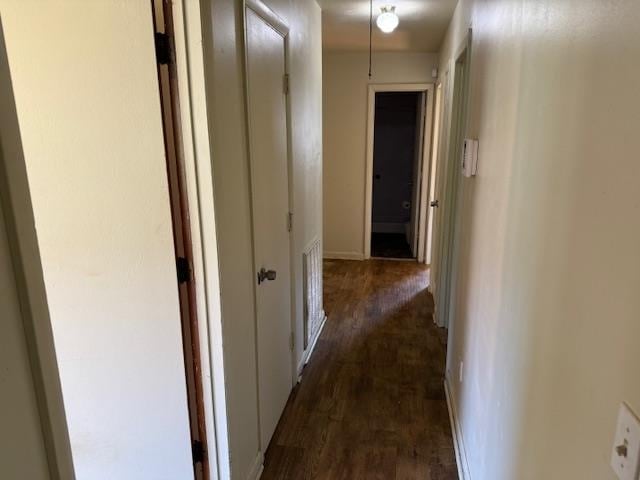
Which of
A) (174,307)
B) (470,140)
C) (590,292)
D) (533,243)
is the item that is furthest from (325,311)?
(590,292)

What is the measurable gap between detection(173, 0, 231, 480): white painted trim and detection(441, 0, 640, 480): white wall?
3.03 ft

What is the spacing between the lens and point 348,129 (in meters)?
5.08

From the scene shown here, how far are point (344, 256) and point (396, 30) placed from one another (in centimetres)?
261

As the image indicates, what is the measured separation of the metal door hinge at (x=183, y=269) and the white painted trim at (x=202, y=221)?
3cm

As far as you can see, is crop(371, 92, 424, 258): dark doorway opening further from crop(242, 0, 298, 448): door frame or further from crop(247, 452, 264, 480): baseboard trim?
crop(247, 452, 264, 480): baseboard trim

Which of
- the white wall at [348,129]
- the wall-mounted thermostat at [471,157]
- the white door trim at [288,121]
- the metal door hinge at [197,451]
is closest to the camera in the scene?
the metal door hinge at [197,451]

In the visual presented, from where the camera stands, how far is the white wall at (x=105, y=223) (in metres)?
1.34

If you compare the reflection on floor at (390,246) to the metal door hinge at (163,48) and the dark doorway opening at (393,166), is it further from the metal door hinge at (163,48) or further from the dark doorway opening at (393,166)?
the metal door hinge at (163,48)

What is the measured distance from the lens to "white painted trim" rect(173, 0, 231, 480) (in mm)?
1300

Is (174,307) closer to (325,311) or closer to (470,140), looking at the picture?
(470,140)

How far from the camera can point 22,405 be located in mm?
644

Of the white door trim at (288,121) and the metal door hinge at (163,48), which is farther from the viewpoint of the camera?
the white door trim at (288,121)

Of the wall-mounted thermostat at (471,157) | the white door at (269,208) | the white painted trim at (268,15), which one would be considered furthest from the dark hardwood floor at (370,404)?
the white painted trim at (268,15)

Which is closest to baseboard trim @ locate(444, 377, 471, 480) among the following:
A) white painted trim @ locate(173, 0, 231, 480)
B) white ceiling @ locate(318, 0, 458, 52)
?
white painted trim @ locate(173, 0, 231, 480)
